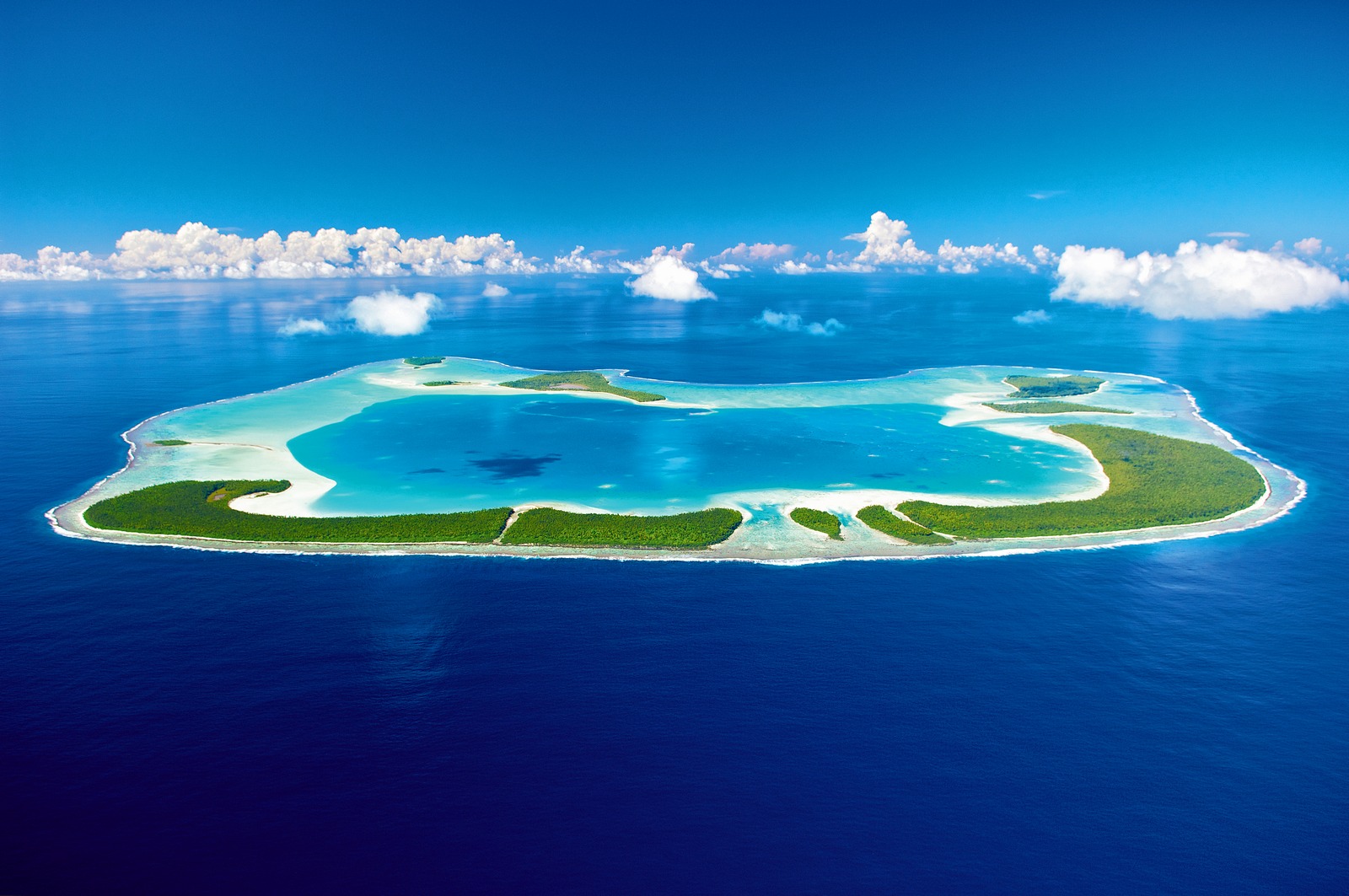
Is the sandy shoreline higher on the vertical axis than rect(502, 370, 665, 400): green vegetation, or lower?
lower

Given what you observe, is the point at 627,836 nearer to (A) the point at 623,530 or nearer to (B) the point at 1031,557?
(A) the point at 623,530

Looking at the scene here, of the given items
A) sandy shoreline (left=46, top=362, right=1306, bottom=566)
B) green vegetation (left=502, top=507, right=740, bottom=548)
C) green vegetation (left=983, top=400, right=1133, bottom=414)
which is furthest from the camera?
green vegetation (left=983, top=400, right=1133, bottom=414)

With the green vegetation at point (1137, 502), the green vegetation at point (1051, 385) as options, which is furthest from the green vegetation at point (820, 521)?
the green vegetation at point (1051, 385)

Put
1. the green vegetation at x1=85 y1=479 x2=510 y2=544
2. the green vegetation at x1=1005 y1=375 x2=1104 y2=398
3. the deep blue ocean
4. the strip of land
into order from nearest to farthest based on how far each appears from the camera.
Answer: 1. the deep blue ocean
2. the strip of land
3. the green vegetation at x1=85 y1=479 x2=510 y2=544
4. the green vegetation at x1=1005 y1=375 x2=1104 y2=398

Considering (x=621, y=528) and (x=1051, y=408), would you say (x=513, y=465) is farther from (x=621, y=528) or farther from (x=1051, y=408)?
(x=1051, y=408)

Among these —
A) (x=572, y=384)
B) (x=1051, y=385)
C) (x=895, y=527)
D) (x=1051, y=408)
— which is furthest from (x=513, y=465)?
(x=1051, y=385)

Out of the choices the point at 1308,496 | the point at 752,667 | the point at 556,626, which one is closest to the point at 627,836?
the point at 752,667

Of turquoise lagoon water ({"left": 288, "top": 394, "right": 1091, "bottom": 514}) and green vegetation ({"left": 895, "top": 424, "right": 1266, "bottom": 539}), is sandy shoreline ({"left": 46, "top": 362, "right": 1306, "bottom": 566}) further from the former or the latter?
turquoise lagoon water ({"left": 288, "top": 394, "right": 1091, "bottom": 514})

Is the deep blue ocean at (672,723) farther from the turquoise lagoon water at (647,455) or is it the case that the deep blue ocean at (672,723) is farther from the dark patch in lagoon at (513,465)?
the dark patch in lagoon at (513,465)

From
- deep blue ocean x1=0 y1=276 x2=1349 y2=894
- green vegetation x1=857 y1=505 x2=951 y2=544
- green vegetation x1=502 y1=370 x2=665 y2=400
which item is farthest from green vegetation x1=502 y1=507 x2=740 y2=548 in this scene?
green vegetation x1=502 y1=370 x2=665 y2=400
